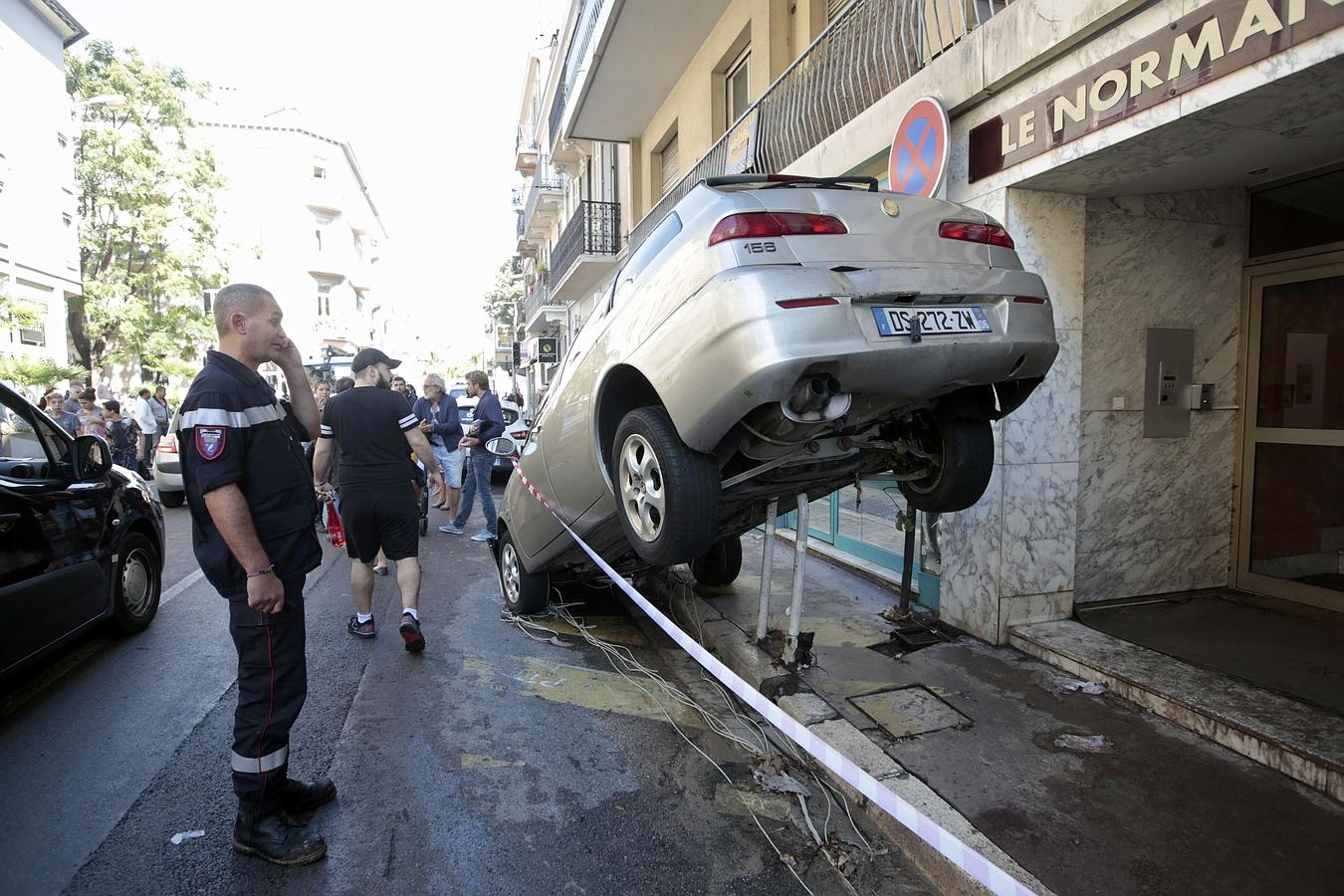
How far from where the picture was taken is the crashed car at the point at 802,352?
2.71 m

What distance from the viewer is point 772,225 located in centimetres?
285

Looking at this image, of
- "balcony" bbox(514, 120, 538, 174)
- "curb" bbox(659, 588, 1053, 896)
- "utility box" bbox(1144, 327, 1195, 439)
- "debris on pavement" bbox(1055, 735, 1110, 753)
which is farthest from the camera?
"balcony" bbox(514, 120, 538, 174)

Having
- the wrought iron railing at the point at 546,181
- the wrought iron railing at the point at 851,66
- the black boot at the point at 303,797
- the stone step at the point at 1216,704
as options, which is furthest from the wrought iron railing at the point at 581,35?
the black boot at the point at 303,797

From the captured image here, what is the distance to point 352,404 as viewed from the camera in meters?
4.76

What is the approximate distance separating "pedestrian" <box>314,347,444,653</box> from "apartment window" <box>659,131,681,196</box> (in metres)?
9.17

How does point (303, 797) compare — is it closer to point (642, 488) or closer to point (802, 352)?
point (642, 488)

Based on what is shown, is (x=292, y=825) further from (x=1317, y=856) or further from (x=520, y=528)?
(x=1317, y=856)

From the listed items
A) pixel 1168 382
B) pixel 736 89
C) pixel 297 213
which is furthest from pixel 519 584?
pixel 297 213

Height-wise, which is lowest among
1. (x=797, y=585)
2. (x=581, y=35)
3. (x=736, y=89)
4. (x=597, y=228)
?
(x=797, y=585)

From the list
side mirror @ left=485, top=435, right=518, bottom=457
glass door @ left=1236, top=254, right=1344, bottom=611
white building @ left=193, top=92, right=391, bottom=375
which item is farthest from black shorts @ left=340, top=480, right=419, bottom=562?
white building @ left=193, top=92, right=391, bottom=375

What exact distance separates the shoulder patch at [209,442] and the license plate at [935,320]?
2308 mm

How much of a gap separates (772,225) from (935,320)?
0.70 metres

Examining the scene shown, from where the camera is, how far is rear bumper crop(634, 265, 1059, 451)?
2.64 meters

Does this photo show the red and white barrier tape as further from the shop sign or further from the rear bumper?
the shop sign
